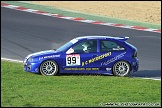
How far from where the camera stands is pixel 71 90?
553 inches

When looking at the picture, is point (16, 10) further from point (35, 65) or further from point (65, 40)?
point (35, 65)

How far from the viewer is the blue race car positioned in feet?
56.7

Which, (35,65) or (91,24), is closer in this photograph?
(35,65)

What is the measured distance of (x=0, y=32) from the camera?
25.2 m

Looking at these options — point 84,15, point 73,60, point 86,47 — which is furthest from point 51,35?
point 73,60

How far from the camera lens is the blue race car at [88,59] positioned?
680 inches

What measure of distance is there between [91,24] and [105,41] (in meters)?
10.7

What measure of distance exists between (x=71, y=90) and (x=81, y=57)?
138 inches

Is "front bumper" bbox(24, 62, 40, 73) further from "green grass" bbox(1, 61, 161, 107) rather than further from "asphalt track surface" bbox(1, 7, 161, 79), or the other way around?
"asphalt track surface" bbox(1, 7, 161, 79)

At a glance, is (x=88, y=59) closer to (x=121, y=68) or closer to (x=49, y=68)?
(x=121, y=68)

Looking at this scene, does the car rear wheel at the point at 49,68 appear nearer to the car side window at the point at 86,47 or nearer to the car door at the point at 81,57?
the car door at the point at 81,57

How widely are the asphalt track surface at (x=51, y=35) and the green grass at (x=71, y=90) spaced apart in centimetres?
269

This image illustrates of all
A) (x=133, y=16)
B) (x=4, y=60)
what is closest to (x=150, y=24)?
(x=133, y=16)

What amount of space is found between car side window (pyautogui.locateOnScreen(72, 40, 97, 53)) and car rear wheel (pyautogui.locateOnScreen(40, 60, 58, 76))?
34.0 inches
